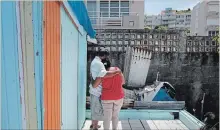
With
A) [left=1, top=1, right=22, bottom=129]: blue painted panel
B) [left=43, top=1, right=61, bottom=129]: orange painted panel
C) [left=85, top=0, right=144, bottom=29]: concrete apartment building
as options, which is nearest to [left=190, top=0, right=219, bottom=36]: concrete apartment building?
[left=85, top=0, right=144, bottom=29]: concrete apartment building

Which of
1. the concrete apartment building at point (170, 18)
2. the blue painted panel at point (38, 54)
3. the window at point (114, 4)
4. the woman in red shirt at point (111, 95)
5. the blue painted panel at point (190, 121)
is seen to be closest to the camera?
the blue painted panel at point (38, 54)

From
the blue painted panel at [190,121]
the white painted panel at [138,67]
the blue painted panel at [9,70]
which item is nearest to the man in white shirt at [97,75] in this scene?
the blue painted panel at [190,121]

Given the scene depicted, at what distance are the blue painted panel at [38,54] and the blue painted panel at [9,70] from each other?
0.21 meters

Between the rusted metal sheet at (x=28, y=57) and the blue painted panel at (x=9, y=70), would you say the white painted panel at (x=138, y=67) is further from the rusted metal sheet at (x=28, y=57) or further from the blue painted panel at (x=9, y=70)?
the blue painted panel at (x=9, y=70)

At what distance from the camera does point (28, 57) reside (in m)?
1.53

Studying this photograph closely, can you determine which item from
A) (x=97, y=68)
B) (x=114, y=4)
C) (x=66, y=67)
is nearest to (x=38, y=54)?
(x=66, y=67)

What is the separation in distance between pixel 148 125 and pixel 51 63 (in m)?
3.83

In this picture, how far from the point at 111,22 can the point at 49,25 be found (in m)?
16.4

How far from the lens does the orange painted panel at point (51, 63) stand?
1.89m

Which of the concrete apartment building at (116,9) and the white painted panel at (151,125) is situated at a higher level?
the concrete apartment building at (116,9)

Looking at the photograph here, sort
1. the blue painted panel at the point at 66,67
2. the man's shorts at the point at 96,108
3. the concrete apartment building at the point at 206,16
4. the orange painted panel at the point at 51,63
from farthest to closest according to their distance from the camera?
the concrete apartment building at the point at 206,16
the man's shorts at the point at 96,108
the blue painted panel at the point at 66,67
the orange painted panel at the point at 51,63

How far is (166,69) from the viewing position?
9789 millimetres

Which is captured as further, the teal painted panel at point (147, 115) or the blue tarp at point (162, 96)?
the blue tarp at point (162, 96)

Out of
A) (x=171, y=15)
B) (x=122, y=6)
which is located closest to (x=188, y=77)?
(x=122, y=6)
